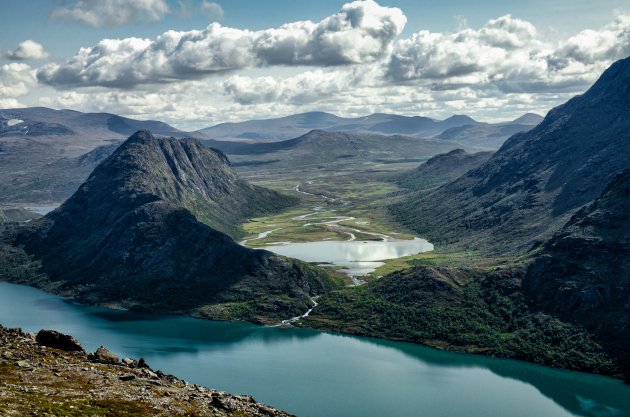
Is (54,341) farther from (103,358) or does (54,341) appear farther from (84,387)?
(84,387)

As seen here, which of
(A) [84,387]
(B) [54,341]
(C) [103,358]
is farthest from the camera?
(B) [54,341]

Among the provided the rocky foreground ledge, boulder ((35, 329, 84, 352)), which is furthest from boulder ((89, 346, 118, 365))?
boulder ((35, 329, 84, 352))

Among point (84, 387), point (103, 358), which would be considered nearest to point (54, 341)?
point (103, 358)

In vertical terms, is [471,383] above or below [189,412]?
below

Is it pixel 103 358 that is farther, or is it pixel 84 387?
pixel 103 358

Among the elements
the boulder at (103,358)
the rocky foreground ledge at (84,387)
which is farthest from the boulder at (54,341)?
the boulder at (103,358)

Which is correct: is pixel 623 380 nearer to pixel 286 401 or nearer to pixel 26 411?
pixel 286 401

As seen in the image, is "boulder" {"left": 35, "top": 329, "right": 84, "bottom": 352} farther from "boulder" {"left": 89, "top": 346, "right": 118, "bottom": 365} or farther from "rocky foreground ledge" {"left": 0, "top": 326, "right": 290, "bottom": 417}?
"boulder" {"left": 89, "top": 346, "right": 118, "bottom": 365}

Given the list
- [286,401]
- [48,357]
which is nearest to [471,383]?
[286,401]

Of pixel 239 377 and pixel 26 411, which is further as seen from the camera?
pixel 239 377
